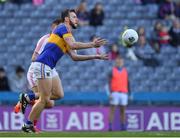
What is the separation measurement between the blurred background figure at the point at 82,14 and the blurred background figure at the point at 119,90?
2927 mm

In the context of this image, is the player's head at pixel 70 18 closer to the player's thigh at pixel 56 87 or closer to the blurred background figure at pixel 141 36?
the player's thigh at pixel 56 87

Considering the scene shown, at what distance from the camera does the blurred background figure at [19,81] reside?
20.3 meters

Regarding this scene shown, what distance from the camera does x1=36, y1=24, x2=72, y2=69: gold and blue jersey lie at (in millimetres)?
13383

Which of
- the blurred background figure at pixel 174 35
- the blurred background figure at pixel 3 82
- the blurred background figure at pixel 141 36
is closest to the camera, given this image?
the blurred background figure at pixel 3 82

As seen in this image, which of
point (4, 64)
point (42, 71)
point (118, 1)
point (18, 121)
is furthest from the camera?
point (118, 1)

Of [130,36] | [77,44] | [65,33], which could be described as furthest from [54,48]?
[130,36]

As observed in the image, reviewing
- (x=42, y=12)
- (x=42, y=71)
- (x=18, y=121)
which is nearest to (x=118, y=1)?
(x=42, y=12)

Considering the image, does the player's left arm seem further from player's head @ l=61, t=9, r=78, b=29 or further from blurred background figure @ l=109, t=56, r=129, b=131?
blurred background figure @ l=109, t=56, r=129, b=131

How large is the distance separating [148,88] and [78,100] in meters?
2.67

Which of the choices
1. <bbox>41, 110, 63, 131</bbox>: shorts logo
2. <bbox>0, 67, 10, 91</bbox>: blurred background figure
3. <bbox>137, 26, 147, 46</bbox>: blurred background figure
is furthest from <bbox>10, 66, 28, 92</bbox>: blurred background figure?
<bbox>137, 26, 147, 46</bbox>: blurred background figure

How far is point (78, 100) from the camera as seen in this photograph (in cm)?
1991

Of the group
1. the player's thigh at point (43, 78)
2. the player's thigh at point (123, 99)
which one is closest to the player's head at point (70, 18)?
the player's thigh at point (43, 78)

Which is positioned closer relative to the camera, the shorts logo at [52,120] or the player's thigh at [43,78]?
the player's thigh at [43,78]

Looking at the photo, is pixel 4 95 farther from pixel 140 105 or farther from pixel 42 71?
pixel 42 71
